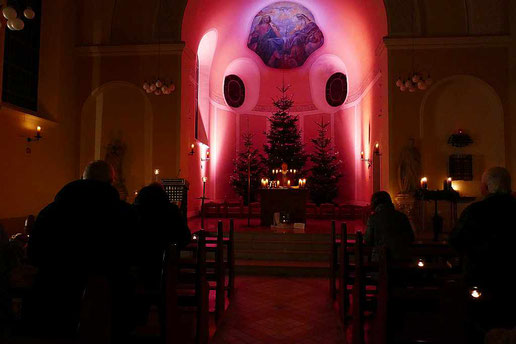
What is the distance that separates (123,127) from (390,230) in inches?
367

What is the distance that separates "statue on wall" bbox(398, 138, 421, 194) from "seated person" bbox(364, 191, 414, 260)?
6381mm

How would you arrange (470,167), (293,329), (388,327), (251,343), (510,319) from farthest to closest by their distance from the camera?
(470,167) → (293,329) → (251,343) → (388,327) → (510,319)

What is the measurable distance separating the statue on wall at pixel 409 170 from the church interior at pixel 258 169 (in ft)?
0.14

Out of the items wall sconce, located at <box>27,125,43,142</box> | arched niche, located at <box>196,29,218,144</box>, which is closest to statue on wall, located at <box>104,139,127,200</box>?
wall sconce, located at <box>27,125,43,142</box>

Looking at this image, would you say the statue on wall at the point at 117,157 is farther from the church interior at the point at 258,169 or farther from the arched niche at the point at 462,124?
the arched niche at the point at 462,124

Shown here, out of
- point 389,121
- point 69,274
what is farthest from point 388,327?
point 389,121

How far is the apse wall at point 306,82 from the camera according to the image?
491 inches

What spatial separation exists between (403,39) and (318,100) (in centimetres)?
730

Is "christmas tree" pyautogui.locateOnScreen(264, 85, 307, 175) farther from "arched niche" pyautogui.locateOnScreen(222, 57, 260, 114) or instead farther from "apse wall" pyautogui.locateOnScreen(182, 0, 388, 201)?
"arched niche" pyautogui.locateOnScreen(222, 57, 260, 114)

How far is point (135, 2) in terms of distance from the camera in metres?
11.6

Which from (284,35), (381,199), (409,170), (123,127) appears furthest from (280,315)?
(284,35)

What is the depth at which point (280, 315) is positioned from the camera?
16.7 ft

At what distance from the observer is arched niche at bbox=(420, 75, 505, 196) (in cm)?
1054

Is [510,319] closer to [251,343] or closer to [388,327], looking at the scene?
[388,327]
